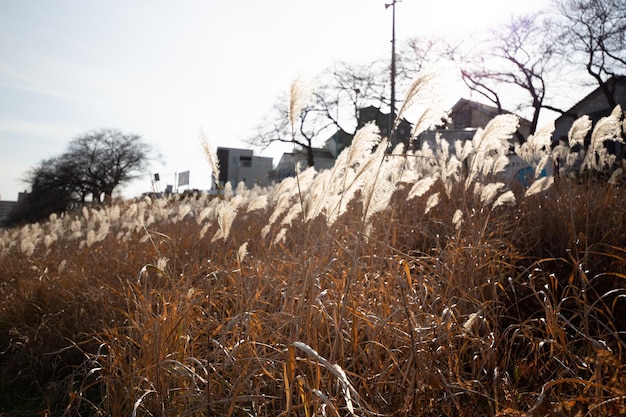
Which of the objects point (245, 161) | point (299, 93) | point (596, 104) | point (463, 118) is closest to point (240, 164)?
point (245, 161)

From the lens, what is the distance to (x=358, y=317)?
1.99 metres

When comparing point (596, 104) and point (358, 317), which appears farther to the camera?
point (596, 104)

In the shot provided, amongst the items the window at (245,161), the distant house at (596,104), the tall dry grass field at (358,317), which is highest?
the window at (245,161)

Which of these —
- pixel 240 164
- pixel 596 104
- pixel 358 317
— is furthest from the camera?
pixel 240 164

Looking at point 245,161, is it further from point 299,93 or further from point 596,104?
point 299,93

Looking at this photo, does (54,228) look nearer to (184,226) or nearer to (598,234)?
(184,226)

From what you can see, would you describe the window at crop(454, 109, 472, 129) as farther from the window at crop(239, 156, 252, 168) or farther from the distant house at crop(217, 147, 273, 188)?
the window at crop(239, 156, 252, 168)

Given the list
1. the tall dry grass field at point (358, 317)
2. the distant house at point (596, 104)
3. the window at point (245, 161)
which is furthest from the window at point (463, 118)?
the window at point (245, 161)

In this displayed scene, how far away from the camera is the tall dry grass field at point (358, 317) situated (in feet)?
5.54

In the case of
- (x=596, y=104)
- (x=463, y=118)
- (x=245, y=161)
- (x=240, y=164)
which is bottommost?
(x=596, y=104)

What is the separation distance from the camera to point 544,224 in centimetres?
344

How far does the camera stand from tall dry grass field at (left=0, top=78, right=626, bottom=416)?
5.54ft

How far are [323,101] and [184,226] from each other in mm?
21730

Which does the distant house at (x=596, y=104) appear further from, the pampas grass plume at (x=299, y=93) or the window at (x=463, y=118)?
the pampas grass plume at (x=299, y=93)
